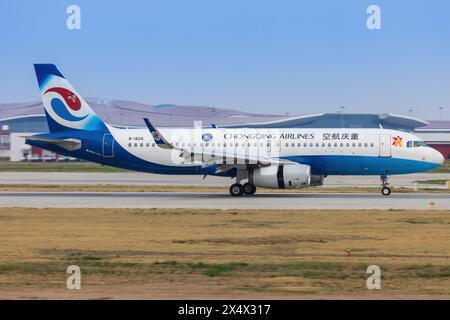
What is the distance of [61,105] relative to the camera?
49.2m

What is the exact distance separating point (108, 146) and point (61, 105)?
3722mm

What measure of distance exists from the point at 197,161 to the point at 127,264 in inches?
978

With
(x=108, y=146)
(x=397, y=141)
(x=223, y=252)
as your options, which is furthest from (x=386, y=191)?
(x=223, y=252)

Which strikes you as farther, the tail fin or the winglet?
the tail fin

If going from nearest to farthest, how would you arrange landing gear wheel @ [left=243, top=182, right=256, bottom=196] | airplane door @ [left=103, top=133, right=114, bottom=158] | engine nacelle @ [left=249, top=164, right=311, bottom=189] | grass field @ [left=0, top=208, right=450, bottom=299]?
grass field @ [left=0, top=208, right=450, bottom=299] → engine nacelle @ [left=249, top=164, right=311, bottom=189] → landing gear wheel @ [left=243, top=182, right=256, bottom=196] → airplane door @ [left=103, top=133, right=114, bottom=158]

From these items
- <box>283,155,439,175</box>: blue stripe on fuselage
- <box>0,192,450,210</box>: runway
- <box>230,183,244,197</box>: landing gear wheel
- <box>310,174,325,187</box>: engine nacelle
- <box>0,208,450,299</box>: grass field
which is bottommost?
<box>0,208,450,299</box>: grass field

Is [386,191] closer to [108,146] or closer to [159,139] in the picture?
[159,139]

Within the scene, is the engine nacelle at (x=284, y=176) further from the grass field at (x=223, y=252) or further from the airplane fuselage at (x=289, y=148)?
the grass field at (x=223, y=252)

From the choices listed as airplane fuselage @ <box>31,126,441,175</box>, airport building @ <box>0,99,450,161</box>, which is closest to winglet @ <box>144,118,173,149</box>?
airplane fuselage @ <box>31,126,441,175</box>

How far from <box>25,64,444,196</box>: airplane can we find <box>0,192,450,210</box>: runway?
4.36ft

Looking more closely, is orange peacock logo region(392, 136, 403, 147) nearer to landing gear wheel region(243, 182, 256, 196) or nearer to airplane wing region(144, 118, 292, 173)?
airplane wing region(144, 118, 292, 173)

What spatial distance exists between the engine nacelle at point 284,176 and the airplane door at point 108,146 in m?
9.24

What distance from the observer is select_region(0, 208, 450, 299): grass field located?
18047 mm

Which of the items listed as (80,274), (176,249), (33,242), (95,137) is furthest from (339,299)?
(95,137)
